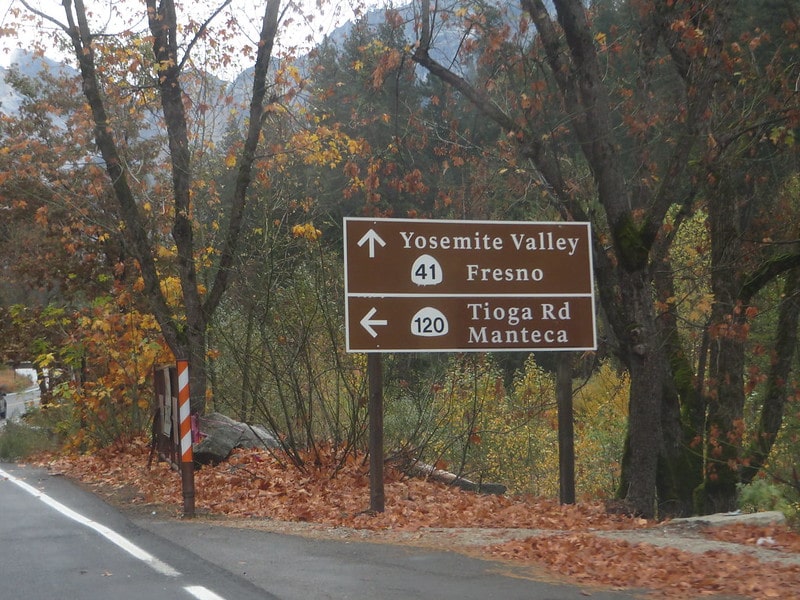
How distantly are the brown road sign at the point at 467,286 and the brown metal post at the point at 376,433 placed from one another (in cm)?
42

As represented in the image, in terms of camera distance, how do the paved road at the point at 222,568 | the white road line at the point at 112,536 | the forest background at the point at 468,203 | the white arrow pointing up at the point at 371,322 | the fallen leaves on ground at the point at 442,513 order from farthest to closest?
the forest background at the point at 468,203 < the white arrow pointing up at the point at 371,322 < the white road line at the point at 112,536 < the fallen leaves on ground at the point at 442,513 < the paved road at the point at 222,568

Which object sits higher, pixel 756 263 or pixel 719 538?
pixel 756 263

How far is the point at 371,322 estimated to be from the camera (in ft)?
40.7

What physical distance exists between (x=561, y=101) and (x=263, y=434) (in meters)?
7.53

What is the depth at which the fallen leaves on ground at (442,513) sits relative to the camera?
26.5 feet

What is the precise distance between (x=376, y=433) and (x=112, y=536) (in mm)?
3457

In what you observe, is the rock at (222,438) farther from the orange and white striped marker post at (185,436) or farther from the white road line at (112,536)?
the orange and white striped marker post at (185,436)

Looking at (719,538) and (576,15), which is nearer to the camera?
(719,538)

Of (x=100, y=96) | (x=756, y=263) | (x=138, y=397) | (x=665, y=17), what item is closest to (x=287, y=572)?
(x=665, y=17)

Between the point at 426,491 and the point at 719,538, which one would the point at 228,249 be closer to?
the point at 426,491

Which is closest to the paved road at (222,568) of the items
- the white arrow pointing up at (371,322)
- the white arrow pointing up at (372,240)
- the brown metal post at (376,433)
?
the brown metal post at (376,433)

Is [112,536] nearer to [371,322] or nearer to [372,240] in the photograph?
[371,322]

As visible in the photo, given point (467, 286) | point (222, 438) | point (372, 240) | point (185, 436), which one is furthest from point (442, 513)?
point (222, 438)

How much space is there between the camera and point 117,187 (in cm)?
1728
